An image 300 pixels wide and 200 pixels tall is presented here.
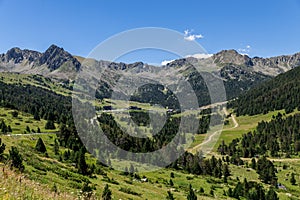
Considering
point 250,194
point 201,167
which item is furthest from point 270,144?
point 250,194

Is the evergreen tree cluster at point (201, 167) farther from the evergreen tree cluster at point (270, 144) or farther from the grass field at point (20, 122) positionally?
the evergreen tree cluster at point (270, 144)

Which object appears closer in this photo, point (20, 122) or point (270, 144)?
point (20, 122)

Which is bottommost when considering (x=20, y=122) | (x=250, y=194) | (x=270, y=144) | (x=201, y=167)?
(x=250, y=194)

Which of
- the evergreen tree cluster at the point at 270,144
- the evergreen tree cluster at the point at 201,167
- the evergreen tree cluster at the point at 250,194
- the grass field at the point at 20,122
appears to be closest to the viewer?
the evergreen tree cluster at the point at 250,194

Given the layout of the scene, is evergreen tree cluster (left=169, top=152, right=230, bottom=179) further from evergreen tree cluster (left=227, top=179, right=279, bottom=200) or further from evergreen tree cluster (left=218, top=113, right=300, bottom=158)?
evergreen tree cluster (left=218, top=113, right=300, bottom=158)

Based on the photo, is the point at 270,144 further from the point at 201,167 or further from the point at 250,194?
the point at 250,194

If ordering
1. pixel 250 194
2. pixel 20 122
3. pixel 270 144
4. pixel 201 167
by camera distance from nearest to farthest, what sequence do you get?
pixel 250 194, pixel 201 167, pixel 20 122, pixel 270 144

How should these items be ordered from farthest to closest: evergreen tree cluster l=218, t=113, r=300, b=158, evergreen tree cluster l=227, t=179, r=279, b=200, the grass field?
evergreen tree cluster l=218, t=113, r=300, b=158 → the grass field → evergreen tree cluster l=227, t=179, r=279, b=200

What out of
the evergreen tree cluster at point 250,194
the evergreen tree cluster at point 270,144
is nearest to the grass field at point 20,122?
the evergreen tree cluster at point 250,194

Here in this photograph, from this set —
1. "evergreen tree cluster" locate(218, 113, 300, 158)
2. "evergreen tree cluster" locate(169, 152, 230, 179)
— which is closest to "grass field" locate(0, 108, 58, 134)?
"evergreen tree cluster" locate(169, 152, 230, 179)

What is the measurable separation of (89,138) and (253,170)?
207 ft

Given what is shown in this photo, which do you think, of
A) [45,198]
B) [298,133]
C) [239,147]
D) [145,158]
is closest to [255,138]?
[239,147]

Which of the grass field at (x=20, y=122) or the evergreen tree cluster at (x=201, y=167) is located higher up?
the grass field at (x=20, y=122)

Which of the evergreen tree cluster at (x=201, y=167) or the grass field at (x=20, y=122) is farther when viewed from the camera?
the grass field at (x=20, y=122)
